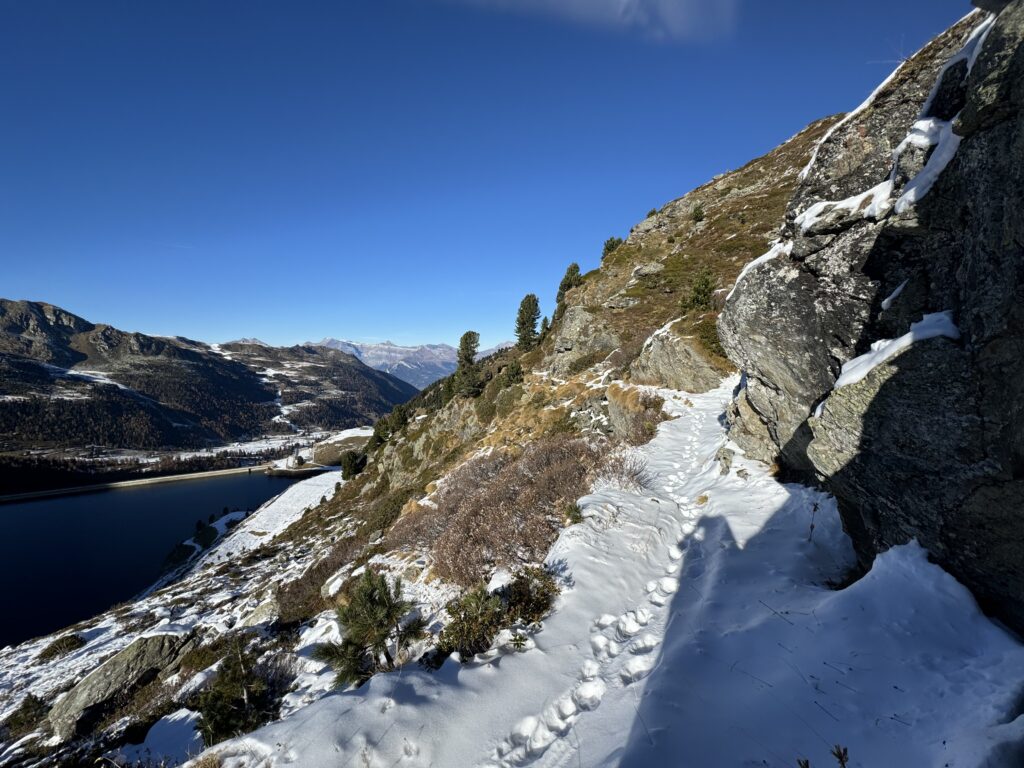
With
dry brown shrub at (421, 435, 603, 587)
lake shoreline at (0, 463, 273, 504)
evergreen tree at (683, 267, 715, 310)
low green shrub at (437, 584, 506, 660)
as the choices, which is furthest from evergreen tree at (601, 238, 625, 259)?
lake shoreline at (0, 463, 273, 504)

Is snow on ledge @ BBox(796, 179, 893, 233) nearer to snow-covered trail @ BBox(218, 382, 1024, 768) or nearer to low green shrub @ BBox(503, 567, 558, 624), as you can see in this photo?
snow-covered trail @ BBox(218, 382, 1024, 768)

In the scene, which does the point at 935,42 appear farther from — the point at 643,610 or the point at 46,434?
the point at 46,434

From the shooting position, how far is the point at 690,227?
52.9 m

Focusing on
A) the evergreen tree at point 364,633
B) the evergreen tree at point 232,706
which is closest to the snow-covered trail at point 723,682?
the evergreen tree at point 364,633

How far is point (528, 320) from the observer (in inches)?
2224

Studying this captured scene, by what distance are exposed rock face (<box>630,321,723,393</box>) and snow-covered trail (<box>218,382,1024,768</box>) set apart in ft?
47.8

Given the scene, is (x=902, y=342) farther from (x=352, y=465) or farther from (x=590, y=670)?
(x=352, y=465)

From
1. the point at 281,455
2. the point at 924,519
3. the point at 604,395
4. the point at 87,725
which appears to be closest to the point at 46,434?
the point at 281,455

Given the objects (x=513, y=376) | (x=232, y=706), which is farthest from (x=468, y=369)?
(x=232, y=706)

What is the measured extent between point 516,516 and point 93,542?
132016 millimetres

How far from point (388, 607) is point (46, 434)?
29433cm

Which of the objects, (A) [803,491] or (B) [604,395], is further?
(B) [604,395]

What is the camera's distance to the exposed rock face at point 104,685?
1827cm

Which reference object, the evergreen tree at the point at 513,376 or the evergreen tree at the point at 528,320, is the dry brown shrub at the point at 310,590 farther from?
the evergreen tree at the point at 528,320
